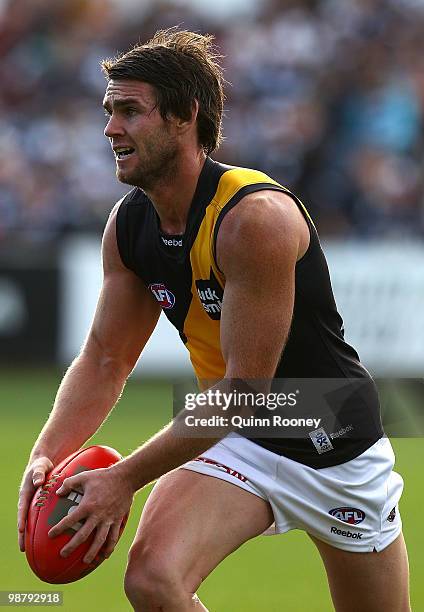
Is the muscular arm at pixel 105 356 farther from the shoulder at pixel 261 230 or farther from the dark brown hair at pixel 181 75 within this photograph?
the shoulder at pixel 261 230

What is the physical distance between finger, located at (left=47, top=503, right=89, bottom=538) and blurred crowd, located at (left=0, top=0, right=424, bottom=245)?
32.0 ft

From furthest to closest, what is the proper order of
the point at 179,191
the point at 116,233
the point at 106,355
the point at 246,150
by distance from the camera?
the point at 246,150 → the point at 106,355 → the point at 116,233 → the point at 179,191

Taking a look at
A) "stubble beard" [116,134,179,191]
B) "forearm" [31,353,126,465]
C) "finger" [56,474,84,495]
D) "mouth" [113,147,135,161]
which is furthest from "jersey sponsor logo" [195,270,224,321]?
"finger" [56,474,84,495]

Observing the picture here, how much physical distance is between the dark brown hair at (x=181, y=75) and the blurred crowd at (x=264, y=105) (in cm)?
925

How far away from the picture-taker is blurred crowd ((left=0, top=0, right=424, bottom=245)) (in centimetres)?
1379

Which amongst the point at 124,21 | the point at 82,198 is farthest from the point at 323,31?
the point at 82,198

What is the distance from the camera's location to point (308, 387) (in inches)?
174

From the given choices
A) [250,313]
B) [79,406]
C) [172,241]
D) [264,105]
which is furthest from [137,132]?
[264,105]

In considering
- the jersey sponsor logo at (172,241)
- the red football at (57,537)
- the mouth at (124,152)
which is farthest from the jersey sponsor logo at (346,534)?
the mouth at (124,152)

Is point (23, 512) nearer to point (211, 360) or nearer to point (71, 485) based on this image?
point (71, 485)

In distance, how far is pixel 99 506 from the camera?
13.0 ft

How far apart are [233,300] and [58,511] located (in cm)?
92

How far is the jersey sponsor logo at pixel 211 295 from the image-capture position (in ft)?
13.9

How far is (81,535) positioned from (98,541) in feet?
0.21
